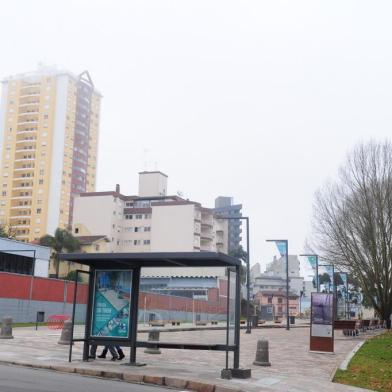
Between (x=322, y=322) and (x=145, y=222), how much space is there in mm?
87685

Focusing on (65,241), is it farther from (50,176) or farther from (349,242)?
(349,242)

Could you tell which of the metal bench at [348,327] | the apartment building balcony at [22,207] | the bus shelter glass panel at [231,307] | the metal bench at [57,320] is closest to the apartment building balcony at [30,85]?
the apartment building balcony at [22,207]

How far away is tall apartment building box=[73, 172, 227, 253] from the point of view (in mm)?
104500

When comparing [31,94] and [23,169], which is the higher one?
[31,94]

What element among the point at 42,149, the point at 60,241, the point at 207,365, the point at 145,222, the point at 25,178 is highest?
the point at 42,149

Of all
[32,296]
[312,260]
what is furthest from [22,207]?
[312,260]

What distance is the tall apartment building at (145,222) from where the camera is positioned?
104 metres

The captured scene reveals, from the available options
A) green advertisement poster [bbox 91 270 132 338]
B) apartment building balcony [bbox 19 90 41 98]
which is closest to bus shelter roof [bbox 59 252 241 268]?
green advertisement poster [bbox 91 270 132 338]

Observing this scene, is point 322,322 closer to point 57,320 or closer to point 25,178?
point 57,320

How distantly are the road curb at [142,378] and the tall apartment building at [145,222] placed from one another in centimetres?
8811

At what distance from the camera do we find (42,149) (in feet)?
421

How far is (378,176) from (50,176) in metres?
99.4

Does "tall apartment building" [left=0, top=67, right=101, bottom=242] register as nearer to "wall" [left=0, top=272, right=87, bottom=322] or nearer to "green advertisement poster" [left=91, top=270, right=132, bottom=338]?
"wall" [left=0, top=272, right=87, bottom=322]

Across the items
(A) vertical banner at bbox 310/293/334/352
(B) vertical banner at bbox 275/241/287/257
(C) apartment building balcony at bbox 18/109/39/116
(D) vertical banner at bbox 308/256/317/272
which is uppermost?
(C) apartment building balcony at bbox 18/109/39/116
